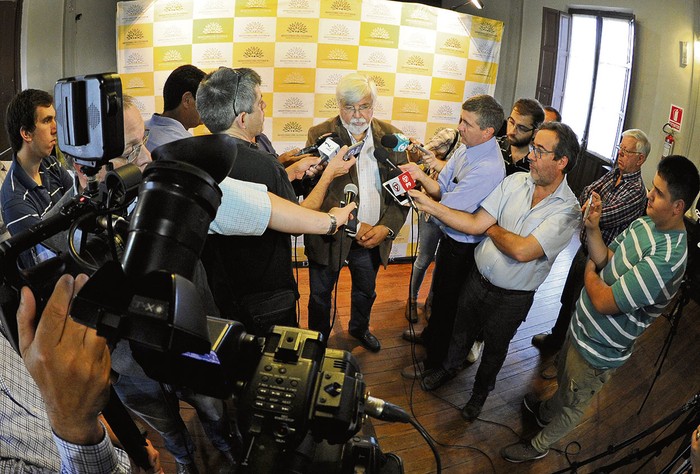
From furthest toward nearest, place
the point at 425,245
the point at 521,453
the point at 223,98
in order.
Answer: the point at 425,245 → the point at 521,453 → the point at 223,98

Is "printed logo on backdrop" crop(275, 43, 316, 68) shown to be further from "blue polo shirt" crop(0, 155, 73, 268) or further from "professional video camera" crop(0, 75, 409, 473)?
"professional video camera" crop(0, 75, 409, 473)

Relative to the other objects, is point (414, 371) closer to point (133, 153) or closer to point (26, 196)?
point (133, 153)

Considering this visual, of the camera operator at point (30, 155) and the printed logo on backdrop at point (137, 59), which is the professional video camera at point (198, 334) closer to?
the camera operator at point (30, 155)

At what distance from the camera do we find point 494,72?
155 inches

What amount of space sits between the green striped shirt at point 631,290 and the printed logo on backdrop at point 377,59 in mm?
2312

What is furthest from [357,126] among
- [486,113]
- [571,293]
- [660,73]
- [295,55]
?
[660,73]

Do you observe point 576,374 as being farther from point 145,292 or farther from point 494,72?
point 494,72

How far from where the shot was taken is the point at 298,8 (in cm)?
354

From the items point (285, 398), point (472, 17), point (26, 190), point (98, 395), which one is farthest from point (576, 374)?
point (472, 17)

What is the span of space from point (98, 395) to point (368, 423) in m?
0.65

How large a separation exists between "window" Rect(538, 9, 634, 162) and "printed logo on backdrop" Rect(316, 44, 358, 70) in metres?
1.45

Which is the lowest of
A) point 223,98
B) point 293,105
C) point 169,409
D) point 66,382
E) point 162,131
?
point 169,409

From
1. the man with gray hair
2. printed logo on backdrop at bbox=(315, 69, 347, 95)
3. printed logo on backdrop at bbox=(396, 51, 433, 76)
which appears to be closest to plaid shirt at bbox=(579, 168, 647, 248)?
the man with gray hair

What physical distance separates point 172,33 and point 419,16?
1887 millimetres
